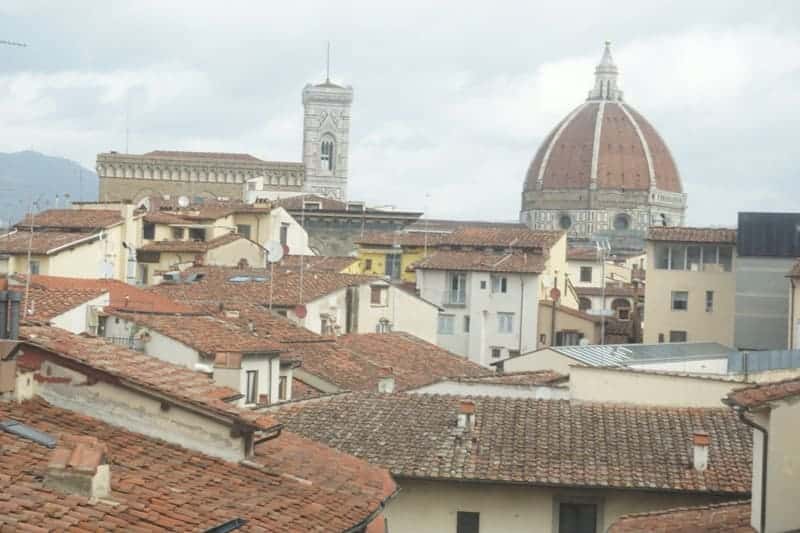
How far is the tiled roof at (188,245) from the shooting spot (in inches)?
2301

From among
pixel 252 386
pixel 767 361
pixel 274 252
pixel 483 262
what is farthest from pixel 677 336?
pixel 252 386

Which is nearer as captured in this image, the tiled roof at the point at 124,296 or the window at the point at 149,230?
the tiled roof at the point at 124,296

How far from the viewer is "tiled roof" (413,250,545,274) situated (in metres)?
65.1

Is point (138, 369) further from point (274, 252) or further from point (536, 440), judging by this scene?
point (274, 252)

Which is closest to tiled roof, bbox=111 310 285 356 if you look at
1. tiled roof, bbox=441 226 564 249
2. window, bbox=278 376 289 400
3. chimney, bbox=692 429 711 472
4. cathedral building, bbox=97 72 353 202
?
window, bbox=278 376 289 400

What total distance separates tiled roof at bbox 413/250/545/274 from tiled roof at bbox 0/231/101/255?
14350 mm

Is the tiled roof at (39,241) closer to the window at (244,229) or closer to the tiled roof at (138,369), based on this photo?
the window at (244,229)

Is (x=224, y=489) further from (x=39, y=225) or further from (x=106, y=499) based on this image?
(x=39, y=225)

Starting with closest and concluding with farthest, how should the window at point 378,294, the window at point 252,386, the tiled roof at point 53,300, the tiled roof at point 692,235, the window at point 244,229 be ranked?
the window at point 252,386 → the tiled roof at point 53,300 → the window at point 378,294 → the tiled roof at point 692,235 → the window at point 244,229

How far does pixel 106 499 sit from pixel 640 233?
161m

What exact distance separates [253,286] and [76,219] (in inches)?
478

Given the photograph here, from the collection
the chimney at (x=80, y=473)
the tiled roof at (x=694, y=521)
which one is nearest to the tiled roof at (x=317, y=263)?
the tiled roof at (x=694, y=521)

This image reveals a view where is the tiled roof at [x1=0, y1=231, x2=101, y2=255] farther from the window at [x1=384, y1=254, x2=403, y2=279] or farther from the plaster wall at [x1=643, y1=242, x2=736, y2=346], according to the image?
the window at [x1=384, y1=254, x2=403, y2=279]

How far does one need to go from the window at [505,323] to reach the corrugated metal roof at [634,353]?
70.6ft
